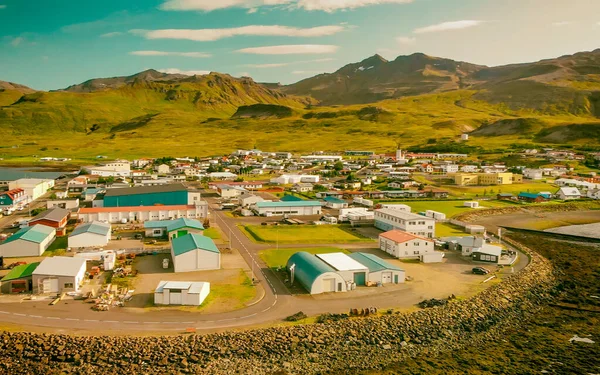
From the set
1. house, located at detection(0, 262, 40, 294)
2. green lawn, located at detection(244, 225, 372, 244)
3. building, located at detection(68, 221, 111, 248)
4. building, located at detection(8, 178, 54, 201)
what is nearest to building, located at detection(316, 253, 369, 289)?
green lawn, located at detection(244, 225, 372, 244)

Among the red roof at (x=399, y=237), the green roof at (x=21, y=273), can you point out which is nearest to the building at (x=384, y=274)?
the red roof at (x=399, y=237)

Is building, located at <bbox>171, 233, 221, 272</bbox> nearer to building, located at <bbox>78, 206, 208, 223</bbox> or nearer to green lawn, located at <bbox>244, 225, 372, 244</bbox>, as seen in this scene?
green lawn, located at <bbox>244, 225, 372, 244</bbox>

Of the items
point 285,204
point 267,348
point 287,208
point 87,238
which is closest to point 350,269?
point 267,348

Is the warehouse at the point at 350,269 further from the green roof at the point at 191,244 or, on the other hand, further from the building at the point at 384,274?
the green roof at the point at 191,244

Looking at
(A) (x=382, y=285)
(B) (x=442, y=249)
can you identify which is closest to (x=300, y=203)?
(B) (x=442, y=249)

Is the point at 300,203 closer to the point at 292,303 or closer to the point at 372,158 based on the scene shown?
the point at 292,303

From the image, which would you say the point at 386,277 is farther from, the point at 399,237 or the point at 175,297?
the point at 175,297
